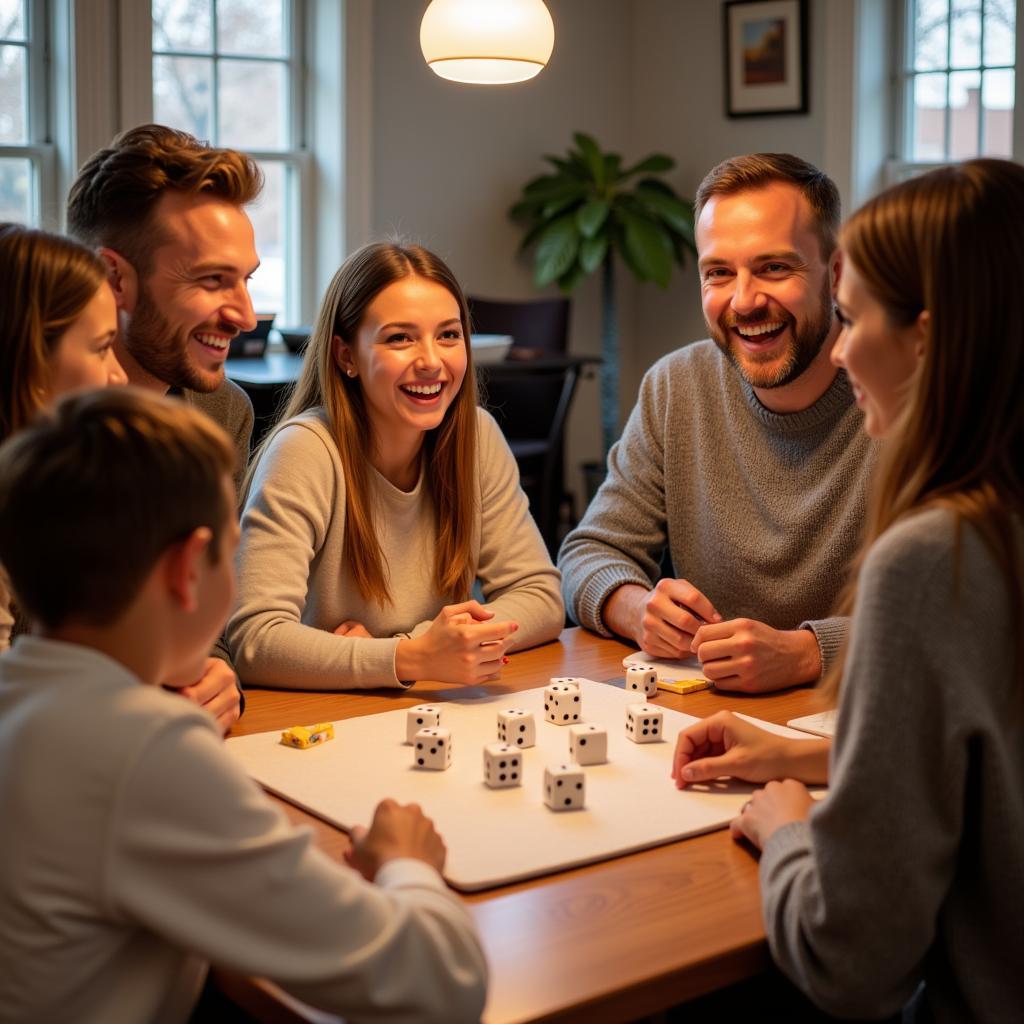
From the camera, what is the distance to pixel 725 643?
1887 millimetres

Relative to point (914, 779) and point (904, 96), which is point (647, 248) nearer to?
point (904, 96)

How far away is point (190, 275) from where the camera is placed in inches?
86.9

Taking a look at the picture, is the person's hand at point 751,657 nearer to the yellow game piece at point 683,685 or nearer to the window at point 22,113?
the yellow game piece at point 683,685

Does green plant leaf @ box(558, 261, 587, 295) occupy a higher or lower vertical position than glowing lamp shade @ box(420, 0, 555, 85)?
lower

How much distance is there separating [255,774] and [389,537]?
0.71 metres

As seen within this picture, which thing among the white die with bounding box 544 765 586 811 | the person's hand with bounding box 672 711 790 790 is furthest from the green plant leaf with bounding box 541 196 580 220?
the white die with bounding box 544 765 586 811

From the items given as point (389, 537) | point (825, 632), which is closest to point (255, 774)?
point (389, 537)

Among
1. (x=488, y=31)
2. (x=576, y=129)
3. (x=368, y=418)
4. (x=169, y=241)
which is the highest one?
(x=576, y=129)

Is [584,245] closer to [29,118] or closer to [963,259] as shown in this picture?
[29,118]

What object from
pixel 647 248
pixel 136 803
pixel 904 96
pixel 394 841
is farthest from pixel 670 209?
pixel 136 803

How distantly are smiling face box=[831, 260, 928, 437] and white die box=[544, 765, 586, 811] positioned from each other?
1.51 feet

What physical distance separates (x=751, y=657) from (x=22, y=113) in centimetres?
437

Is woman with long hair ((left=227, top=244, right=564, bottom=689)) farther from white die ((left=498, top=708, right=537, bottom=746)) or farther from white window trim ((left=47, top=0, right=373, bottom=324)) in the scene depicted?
white window trim ((left=47, top=0, right=373, bottom=324))

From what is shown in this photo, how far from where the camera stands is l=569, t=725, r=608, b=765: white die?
158 cm
